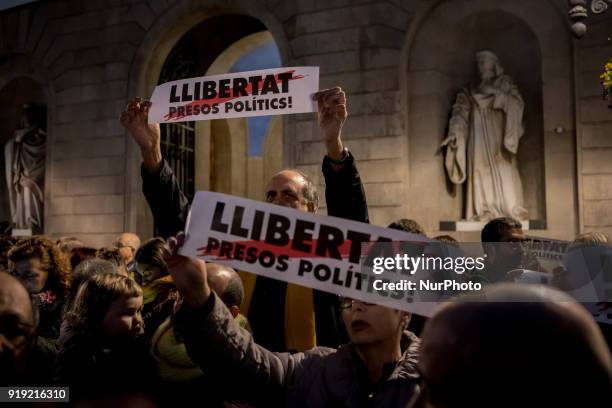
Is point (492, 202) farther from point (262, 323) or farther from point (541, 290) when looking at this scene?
point (541, 290)

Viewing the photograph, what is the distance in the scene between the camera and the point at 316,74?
256cm

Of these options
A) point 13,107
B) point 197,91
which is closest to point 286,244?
point 197,91

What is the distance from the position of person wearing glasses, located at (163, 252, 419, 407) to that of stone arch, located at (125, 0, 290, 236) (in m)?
9.53

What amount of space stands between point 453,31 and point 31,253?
7729mm

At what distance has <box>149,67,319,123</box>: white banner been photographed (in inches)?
101

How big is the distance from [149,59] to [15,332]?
10.3 m

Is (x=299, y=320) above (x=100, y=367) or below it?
above

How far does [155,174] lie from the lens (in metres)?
2.81

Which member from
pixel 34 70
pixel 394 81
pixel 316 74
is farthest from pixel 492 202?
pixel 34 70

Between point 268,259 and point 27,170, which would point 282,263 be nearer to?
point 268,259

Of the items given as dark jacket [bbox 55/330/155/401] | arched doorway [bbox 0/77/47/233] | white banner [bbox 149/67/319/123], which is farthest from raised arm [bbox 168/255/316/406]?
arched doorway [bbox 0/77/47/233]

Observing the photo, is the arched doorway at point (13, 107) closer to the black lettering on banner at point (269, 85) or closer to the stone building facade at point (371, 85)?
the stone building facade at point (371, 85)

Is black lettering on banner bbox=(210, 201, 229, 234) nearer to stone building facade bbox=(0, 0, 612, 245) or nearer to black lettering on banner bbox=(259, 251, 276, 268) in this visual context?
black lettering on banner bbox=(259, 251, 276, 268)

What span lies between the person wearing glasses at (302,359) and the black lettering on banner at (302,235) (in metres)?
0.28
